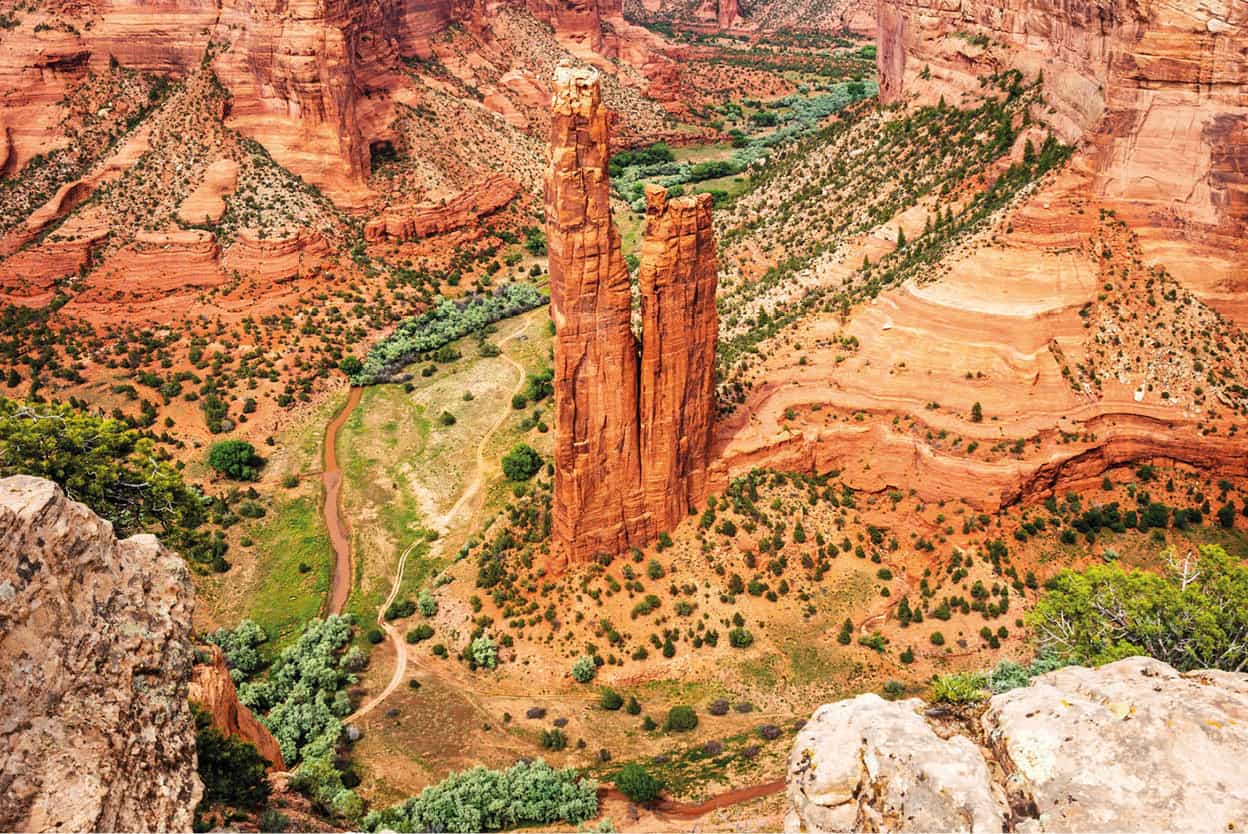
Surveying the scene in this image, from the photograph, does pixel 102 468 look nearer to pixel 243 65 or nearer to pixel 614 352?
pixel 614 352

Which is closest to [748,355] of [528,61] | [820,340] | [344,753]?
[820,340]

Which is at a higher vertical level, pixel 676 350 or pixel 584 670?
pixel 676 350

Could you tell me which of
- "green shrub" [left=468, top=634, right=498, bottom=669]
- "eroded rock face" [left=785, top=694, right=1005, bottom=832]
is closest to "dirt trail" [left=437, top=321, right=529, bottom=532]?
"green shrub" [left=468, top=634, right=498, bottom=669]

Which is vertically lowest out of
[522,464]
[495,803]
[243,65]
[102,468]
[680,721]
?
[680,721]

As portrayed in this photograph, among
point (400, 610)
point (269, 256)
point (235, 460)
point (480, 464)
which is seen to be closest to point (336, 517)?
point (235, 460)

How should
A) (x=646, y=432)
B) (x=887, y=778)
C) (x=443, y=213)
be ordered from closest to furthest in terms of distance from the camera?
(x=887, y=778) < (x=646, y=432) < (x=443, y=213)

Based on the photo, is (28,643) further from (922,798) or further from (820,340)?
(820,340)

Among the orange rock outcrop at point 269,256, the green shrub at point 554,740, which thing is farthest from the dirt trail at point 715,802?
the orange rock outcrop at point 269,256
